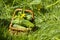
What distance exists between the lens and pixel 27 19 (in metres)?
2.80

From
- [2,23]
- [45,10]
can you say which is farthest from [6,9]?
[45,10]

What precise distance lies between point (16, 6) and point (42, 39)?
2.72 ft

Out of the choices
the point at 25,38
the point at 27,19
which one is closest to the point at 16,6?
the point at 27,19

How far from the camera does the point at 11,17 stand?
2.91 m

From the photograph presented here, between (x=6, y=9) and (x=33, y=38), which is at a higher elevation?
(x=6, y=9)

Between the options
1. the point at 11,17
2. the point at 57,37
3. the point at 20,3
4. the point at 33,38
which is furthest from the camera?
the point at 20,3

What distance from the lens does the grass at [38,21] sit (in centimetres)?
245

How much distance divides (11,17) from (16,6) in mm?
229

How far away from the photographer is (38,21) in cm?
281

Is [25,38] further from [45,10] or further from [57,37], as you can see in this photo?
[45,10]

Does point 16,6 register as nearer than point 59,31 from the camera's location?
No

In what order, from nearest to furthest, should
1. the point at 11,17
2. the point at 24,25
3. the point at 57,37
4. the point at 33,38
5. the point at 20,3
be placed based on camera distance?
the point at 57,37, the point at 33,38, the point at 24,25, the point at 11,17, the point at 20,3

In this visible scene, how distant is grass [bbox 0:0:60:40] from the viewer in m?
2.45

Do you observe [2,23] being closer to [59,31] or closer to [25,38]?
[25,38]
